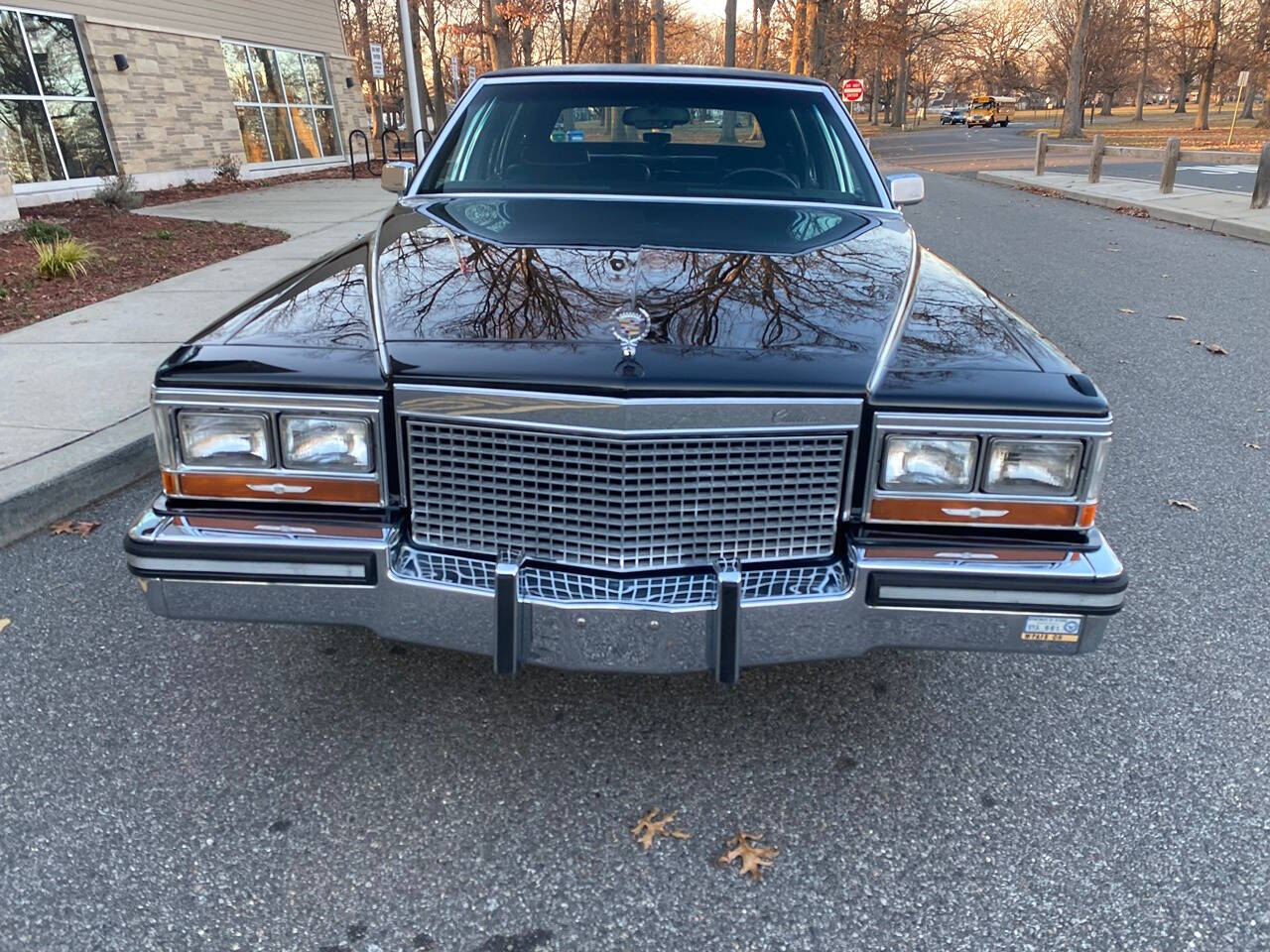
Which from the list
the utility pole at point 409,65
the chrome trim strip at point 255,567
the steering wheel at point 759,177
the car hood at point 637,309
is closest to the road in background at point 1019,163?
the steering wheel at point 759,177

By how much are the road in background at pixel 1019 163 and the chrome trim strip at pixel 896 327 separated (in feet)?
30.7

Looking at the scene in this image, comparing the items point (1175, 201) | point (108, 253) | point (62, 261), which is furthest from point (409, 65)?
point (1175, 201)

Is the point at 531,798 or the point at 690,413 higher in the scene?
the point at 690,413

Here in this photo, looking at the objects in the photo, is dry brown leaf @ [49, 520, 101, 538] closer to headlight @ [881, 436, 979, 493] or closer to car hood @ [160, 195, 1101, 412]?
car hood @ [160, 195, 1101, 412]

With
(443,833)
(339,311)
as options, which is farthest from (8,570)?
(443,833)

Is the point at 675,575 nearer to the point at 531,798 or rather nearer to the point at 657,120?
the point at 531,798

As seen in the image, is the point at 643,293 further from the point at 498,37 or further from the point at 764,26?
the point at 764,26

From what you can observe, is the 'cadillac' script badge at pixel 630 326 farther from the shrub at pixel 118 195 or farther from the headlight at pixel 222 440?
the shrub at pixel 118 195

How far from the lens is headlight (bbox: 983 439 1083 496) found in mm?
2035

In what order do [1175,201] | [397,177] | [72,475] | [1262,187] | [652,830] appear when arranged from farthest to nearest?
[1175,201]
[1262,187]
[397,177]
[72,475]
[652,830]

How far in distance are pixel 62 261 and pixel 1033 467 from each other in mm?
7873

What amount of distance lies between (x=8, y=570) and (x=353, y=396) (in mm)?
2076

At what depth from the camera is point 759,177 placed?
11.8ft

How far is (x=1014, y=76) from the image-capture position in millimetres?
71812
